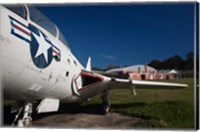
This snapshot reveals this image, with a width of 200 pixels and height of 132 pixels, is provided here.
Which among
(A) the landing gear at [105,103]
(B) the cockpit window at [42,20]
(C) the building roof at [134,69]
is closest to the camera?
(B) the cockpit window at [42,20]

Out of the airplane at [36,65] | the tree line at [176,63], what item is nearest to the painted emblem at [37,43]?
the airplane at [36,65]

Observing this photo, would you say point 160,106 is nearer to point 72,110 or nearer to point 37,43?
point 72,110

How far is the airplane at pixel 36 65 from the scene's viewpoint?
4.07m

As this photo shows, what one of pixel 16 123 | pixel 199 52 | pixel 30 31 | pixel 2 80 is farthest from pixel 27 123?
pixel 199 52

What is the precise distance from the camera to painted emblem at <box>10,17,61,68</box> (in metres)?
4.12

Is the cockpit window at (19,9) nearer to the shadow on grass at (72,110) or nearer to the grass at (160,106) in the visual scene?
the shadow on grass at (72,110)

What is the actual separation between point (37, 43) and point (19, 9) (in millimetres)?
625

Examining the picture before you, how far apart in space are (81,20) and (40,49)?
166 centimetres

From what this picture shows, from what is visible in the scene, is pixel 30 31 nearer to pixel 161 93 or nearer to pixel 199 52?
pixel 199 52

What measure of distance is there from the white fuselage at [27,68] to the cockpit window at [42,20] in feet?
0.35

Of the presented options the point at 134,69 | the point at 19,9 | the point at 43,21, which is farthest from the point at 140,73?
the point at 19,9

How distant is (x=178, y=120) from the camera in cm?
602

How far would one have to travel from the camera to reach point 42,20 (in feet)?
16.6

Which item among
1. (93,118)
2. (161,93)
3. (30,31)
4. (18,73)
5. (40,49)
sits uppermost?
(30,31)
